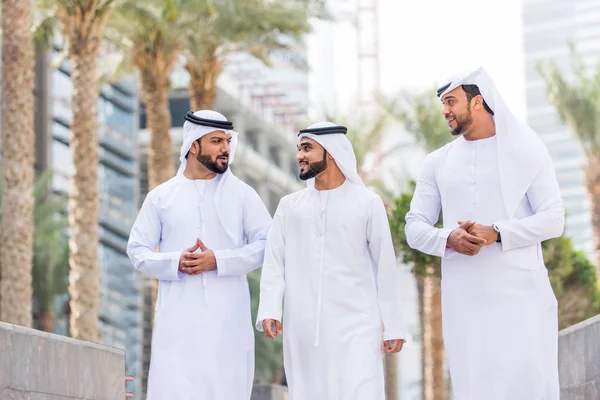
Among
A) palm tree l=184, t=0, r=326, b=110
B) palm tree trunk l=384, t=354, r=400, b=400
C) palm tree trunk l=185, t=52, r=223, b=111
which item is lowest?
palm tree trunk l=384, t=354, r=400, b=400

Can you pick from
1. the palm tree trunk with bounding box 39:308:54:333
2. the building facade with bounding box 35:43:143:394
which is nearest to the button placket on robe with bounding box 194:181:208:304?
the palm tree trunk with bounding box 39:308:54:333

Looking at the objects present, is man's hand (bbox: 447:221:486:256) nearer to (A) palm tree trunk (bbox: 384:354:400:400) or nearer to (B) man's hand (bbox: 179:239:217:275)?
(B) man's hand (bbox: 179:239:217:275)

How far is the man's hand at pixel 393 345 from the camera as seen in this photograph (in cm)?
670

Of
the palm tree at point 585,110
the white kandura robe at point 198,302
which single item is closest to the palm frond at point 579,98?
the palm tree at point 585,110

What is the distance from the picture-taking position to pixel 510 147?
6.63 meters

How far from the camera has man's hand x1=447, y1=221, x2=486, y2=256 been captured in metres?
6.34

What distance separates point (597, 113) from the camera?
28.5m

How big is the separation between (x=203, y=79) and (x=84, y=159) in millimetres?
5997

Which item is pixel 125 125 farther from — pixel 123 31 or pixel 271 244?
pixel 271 244

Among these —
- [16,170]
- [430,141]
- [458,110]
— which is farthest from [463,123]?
[430,141]

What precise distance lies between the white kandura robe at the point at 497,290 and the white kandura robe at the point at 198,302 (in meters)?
1.15

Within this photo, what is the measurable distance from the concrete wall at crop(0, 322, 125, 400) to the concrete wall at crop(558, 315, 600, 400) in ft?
10.2

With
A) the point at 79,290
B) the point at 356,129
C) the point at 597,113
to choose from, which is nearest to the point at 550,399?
the point at 79,290

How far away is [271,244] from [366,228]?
0.53 meters
